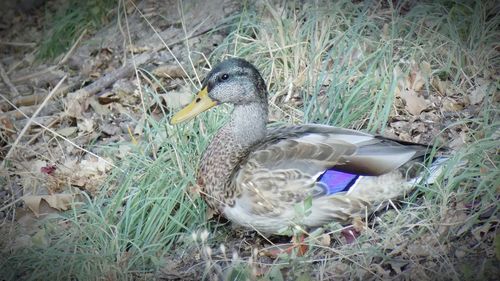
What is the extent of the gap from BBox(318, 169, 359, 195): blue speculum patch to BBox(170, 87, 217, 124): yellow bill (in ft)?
2.67

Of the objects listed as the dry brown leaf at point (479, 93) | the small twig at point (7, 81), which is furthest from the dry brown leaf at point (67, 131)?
the dry brown leaf at point (479, 93)

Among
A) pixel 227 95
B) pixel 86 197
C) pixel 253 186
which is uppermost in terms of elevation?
pixel 227 95

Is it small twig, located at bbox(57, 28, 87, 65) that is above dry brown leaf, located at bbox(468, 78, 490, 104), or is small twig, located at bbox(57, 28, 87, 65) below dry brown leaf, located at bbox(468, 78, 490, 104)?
below

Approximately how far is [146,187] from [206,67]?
177 centimetres

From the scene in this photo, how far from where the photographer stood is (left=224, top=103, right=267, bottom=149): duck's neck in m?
5.04

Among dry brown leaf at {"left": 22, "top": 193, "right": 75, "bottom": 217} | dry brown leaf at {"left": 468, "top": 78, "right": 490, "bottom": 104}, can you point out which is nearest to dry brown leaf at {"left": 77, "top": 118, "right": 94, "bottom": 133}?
dry brown leaf at {"left": 22, "top": 193, "right": 75, "bottom": 217}

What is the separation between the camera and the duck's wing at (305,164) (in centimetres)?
472

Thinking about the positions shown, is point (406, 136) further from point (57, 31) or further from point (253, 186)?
point (57, 31)

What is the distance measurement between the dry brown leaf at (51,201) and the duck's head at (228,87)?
0.97 metres

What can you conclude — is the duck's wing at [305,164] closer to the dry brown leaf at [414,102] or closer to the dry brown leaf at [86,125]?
the dry brown leaf at [414,102]

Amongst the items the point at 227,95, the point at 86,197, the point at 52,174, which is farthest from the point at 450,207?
the point at 52,174

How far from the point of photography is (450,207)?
448 centimetres

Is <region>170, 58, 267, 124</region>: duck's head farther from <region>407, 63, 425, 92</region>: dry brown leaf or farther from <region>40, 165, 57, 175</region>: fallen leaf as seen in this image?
<region>407, 63, 425, 92</region>: dry brown leaf

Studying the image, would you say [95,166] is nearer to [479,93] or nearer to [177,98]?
[177,98]
